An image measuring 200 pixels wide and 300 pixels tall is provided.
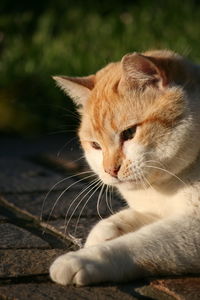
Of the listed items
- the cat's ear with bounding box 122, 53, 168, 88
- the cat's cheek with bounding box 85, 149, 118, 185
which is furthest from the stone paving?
the cat's ear with bounding box 122, 53, 168, 88

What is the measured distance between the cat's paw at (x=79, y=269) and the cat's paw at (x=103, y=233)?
13.2 inches

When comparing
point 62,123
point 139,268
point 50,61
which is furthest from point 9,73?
point 139,268

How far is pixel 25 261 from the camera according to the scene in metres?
2.79

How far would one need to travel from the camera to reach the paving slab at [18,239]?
9.85 ft

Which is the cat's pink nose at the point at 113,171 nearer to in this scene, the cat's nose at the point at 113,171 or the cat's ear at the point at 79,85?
the cat's nose at the point at 113,171

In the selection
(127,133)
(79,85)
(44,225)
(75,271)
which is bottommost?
(44,225)

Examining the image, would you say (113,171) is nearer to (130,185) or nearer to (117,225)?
(130,185)

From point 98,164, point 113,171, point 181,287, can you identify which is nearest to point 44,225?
point 98,164

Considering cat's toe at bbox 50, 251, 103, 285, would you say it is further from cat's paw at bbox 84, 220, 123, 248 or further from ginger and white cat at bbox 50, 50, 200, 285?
cat's paw at bbox 84, 220, 123, 248

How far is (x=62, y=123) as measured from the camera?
20.1ft

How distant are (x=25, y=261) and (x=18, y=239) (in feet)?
1.06

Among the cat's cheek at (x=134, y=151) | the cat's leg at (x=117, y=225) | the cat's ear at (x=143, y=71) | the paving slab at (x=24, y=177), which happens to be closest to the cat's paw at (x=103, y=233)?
the cat's leg at (x=117, y=225)

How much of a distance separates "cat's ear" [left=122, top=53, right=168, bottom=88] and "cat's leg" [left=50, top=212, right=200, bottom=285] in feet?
2.21

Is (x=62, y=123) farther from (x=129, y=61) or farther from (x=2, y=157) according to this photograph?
(x=129, y=61)
